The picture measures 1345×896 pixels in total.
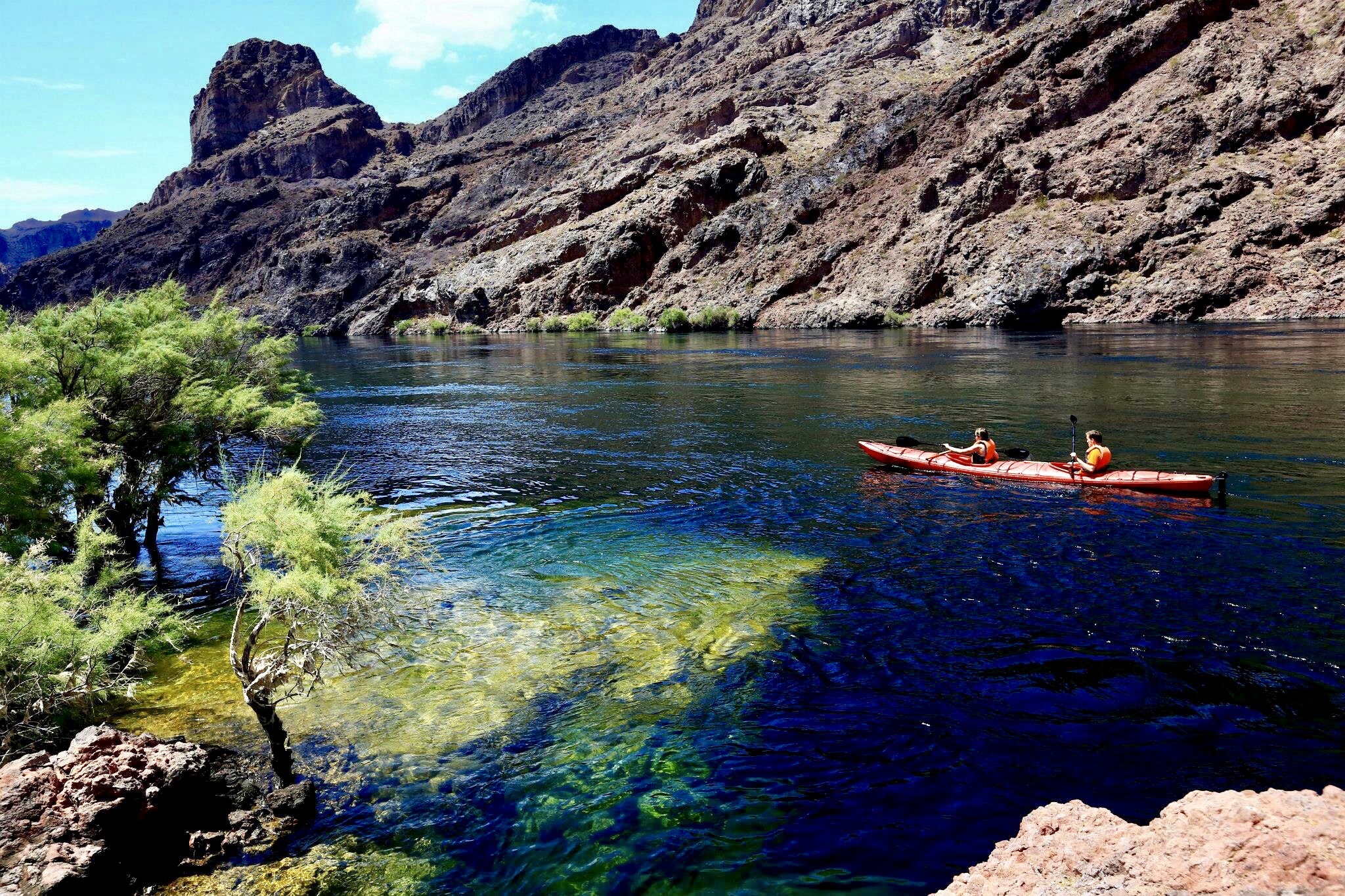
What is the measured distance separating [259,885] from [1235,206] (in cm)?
9791

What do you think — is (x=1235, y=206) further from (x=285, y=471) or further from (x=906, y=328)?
(x=285, y=471)

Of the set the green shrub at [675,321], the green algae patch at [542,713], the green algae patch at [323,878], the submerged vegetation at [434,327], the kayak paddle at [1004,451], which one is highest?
the submerged vegetation at [434,327]

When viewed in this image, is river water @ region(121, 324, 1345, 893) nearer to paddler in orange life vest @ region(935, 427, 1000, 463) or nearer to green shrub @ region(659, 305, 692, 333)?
paddler in orange life vest @ region(935, 427, 1000, 463)

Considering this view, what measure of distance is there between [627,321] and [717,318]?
62.3 ft

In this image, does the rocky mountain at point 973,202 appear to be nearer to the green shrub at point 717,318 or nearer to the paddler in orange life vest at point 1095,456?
the green shrub at point 717,318

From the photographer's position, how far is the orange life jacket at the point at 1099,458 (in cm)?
2084

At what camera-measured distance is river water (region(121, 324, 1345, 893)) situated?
8.28 m

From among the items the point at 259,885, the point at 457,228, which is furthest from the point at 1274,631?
the point at 457,228

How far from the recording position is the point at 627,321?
12744 centimetres

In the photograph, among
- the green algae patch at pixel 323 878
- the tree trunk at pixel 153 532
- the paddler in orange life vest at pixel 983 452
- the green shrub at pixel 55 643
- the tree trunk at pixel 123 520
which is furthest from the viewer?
the paddler in orange life vest at pixel 983 452

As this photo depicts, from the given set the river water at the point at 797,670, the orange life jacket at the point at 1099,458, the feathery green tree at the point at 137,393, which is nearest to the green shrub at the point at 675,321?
the river water at the point at 797,670

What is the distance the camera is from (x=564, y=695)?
11578 millimetres

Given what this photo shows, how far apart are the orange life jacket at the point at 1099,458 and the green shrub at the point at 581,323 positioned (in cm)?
11351

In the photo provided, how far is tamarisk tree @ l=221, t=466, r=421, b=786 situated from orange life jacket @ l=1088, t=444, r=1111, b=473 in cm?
1879
